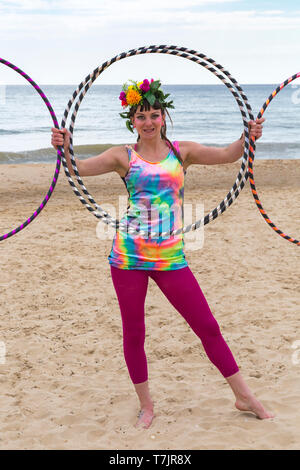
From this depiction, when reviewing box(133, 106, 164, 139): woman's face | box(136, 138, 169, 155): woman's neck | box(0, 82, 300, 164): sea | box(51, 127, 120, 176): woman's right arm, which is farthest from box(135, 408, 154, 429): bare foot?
box(0, 82, 300, 164): sea

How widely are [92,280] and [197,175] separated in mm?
8908

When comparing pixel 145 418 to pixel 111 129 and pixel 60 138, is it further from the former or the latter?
pixel 111 129

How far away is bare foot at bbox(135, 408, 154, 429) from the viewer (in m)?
4.12

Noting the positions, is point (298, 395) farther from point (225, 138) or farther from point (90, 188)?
point (225, 138)

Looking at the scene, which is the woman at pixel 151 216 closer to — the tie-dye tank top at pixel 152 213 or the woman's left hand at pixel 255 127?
the tie-dye tank top at pixel 152 213

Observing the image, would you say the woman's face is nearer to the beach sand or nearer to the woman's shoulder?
the woman's shoulder

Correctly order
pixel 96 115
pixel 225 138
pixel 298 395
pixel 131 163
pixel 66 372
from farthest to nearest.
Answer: pixel 96 115 → pixel 225 138 → pixel 66 372 → pixel 298 395 → pixel 131 163

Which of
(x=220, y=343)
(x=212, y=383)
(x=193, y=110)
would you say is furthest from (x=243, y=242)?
(x=193, y=110)

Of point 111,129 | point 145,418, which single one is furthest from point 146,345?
point 111,129

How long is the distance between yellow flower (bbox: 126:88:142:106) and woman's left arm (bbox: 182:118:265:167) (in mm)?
413

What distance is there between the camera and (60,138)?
396cm

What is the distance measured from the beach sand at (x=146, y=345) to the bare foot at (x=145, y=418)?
0.07 metres

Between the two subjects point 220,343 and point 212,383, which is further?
point 212,383
